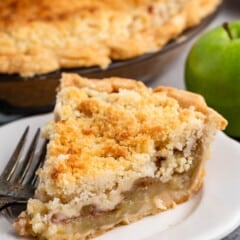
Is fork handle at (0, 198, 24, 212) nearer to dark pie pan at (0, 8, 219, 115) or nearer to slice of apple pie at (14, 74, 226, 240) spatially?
slice of apple pie at (14, 74, 226, 240)

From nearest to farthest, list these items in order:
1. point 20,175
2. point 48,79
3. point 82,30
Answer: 1. point 20,175
2. point 48,79
3. point 82,30

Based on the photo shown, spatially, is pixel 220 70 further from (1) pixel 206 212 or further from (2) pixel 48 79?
(1) pixel 206 212

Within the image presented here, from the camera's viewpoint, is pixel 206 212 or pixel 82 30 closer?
pixel 206 212

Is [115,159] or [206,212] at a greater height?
[115,159]

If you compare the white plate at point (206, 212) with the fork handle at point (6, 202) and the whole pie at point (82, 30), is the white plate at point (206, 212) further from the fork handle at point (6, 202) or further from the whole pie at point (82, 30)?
the whole pie at point (82, 30)

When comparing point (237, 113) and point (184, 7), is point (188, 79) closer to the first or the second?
point (237, 113)

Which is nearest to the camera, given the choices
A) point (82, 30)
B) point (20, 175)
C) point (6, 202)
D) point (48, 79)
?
point (6, 202)

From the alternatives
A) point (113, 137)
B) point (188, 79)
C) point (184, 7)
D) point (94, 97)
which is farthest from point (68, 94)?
point (184, 7)

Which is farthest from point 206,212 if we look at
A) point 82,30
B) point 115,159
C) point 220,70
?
point 82,30
